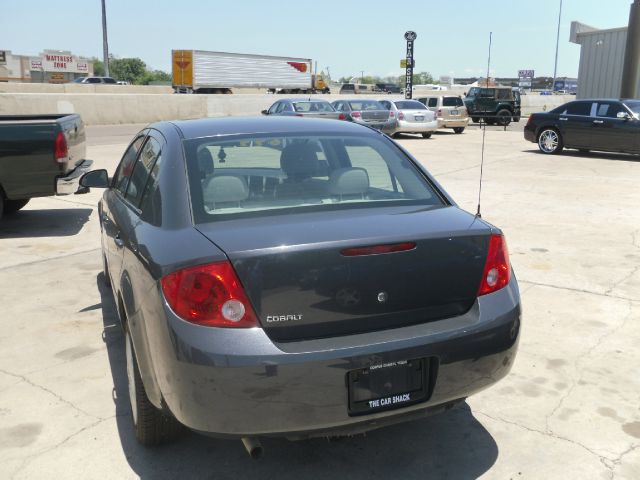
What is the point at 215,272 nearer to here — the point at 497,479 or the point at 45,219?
the point at 497,479

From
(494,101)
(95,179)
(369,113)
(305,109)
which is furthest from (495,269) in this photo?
(494,101)

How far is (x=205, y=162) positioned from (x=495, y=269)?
5.12ft

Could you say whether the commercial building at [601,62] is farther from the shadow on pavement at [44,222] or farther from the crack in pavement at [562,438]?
the crack in pavement at [562,438]

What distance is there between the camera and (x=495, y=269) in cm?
292

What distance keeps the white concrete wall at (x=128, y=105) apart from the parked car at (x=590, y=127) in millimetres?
16929

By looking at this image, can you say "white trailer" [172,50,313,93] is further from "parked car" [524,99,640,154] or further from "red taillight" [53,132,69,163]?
"red taillight" [53,132,69,163]

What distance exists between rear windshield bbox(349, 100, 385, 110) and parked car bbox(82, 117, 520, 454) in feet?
63.0

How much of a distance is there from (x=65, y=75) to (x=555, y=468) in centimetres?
9259

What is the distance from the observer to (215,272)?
2.48 m

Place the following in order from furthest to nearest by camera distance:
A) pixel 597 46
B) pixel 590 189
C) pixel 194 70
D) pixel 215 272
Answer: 1. pixel 194 70
2. pixel 597 46
3. pixel 590 189
4. pixel 215 272

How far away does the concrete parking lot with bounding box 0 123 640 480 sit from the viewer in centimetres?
302

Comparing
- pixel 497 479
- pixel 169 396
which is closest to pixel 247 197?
pixel 169 396

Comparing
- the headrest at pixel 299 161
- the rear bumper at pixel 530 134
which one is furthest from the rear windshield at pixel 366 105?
the headrest at pixel 299 161

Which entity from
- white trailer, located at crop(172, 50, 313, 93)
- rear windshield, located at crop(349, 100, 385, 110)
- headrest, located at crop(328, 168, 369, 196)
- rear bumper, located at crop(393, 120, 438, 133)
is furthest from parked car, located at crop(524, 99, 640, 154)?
white trailer, located at crop(172, 50, 313, 93)
